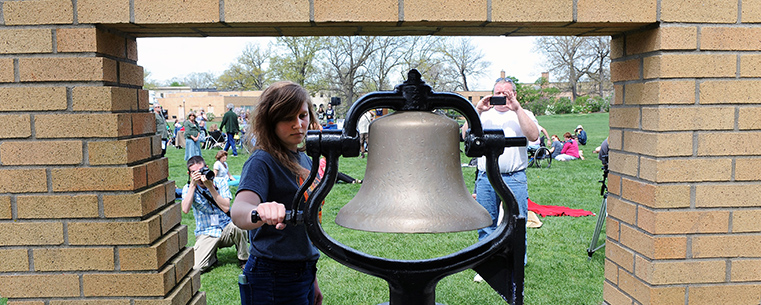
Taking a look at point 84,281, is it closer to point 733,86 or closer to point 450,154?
point 450,154

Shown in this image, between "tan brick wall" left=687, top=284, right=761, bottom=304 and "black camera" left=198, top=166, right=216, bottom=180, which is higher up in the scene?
"black camera" left=198, top=166, right=216, bottom=180

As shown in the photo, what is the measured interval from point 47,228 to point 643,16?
8.06 ft

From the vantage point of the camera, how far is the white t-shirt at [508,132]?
4570mm

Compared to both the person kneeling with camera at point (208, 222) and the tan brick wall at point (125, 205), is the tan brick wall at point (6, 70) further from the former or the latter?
the person kneeling with camera at point (208, 222)

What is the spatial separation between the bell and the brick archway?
23.4 inches

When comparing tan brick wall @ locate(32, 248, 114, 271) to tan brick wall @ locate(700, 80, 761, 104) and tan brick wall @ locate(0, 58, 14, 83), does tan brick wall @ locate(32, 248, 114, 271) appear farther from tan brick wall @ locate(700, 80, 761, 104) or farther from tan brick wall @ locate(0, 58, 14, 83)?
tan brick wall @ locate(700, 80, 761, 104)

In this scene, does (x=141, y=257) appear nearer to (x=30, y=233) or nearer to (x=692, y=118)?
(x=30, y=233)

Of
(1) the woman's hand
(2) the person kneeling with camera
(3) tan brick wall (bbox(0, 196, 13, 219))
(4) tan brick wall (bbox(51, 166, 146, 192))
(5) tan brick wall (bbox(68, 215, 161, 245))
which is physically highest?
(4) tan brick wall (bbox(51, 166, 146, 192))

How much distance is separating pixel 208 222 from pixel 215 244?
0.29m

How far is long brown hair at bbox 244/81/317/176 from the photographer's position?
225cm

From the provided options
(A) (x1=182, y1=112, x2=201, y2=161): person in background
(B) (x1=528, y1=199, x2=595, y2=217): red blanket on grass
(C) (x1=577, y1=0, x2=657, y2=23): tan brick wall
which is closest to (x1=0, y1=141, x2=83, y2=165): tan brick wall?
(C) (x1=577, y1=0, x2=657, y2=23): tan brick wall

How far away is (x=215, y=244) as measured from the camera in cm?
548

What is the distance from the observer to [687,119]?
82.1 inches

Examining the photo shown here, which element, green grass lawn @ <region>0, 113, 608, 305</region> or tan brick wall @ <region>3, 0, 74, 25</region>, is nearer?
tan brick wall @ <region>3, 0, 74, 25</region>
